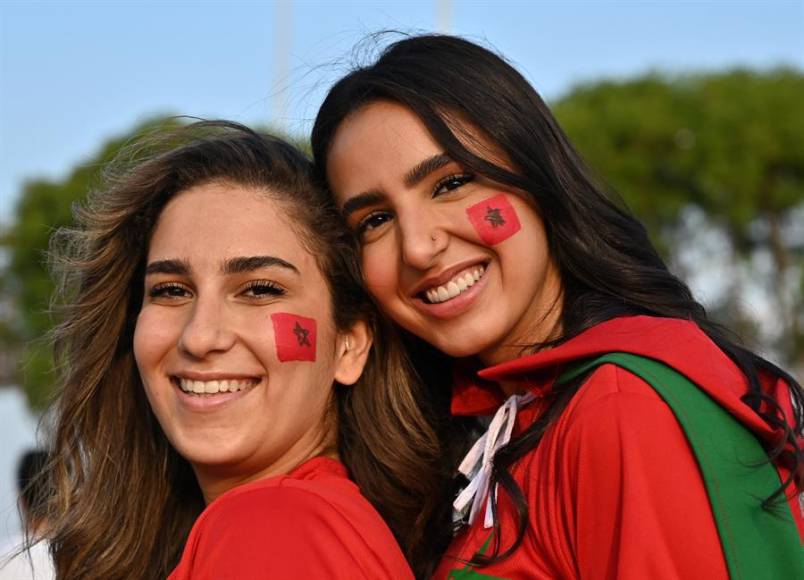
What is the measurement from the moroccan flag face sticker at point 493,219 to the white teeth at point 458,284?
0.34ft

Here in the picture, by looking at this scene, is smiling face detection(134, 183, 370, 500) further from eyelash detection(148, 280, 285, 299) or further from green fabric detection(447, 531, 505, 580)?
green fabric detection(447, 531, 505, 580)

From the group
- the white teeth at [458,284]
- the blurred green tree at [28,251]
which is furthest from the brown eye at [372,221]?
the blurred green tree at [28,251]

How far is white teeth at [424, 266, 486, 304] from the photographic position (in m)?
3.01

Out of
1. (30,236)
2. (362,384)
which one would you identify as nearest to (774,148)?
(30,236)

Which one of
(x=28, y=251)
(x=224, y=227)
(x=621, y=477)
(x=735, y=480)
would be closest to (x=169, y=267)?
(x=224, y=227)

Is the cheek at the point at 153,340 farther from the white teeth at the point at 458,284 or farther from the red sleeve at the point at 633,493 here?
the red sleeve at the point at 633,493

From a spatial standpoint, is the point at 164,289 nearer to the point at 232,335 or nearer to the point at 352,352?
the point at 232,335

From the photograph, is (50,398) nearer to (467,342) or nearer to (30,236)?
(467,342)

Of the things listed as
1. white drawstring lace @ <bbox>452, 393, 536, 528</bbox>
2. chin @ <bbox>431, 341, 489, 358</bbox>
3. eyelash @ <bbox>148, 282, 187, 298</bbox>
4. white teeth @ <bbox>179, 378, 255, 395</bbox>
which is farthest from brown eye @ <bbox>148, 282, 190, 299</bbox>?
white drawstring lace @ <bbox>452, 393, 536, 528</bbox>

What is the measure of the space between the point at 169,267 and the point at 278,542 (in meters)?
0.88

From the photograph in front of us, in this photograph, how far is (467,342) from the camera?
302cm

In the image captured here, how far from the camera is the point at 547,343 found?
2.97 metres

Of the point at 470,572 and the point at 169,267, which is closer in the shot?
the point at 470,572

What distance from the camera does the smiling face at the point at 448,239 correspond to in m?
2.96
